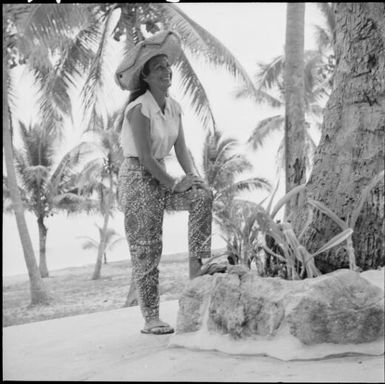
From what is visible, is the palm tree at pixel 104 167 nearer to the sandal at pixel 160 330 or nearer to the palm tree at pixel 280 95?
the palm tree at pixel 280 95

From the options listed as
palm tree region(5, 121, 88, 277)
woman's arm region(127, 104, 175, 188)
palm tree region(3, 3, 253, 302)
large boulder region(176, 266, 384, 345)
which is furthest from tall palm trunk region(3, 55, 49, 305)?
large boulder region(176, 266, 384, 345)

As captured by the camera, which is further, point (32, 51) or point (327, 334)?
point (32, 51)

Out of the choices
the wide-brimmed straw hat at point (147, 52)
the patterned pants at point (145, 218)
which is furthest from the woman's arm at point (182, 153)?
the wide-brimmed straw hat at point (147, 52)

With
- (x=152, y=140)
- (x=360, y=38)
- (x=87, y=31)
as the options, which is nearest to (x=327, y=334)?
A: (x=152, y=140)

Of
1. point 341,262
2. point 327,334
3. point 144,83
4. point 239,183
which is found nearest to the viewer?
point 327,334

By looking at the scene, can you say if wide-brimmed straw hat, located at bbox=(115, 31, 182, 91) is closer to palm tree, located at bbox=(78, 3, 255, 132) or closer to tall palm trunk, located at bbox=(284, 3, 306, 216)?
tall palm trunk, located at bbox=(284, 3, 306, 216)

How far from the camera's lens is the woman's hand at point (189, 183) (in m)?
3.62

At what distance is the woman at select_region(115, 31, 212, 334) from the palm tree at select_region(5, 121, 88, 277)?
1982 cm

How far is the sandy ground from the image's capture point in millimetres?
2723

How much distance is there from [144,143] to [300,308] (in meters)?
1.22

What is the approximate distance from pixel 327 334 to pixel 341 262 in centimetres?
69

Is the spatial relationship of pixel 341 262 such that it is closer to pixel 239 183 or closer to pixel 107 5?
pixel 107 5

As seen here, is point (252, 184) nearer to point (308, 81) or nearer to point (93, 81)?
point (308, 81)

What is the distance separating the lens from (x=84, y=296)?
23547 millimetres
